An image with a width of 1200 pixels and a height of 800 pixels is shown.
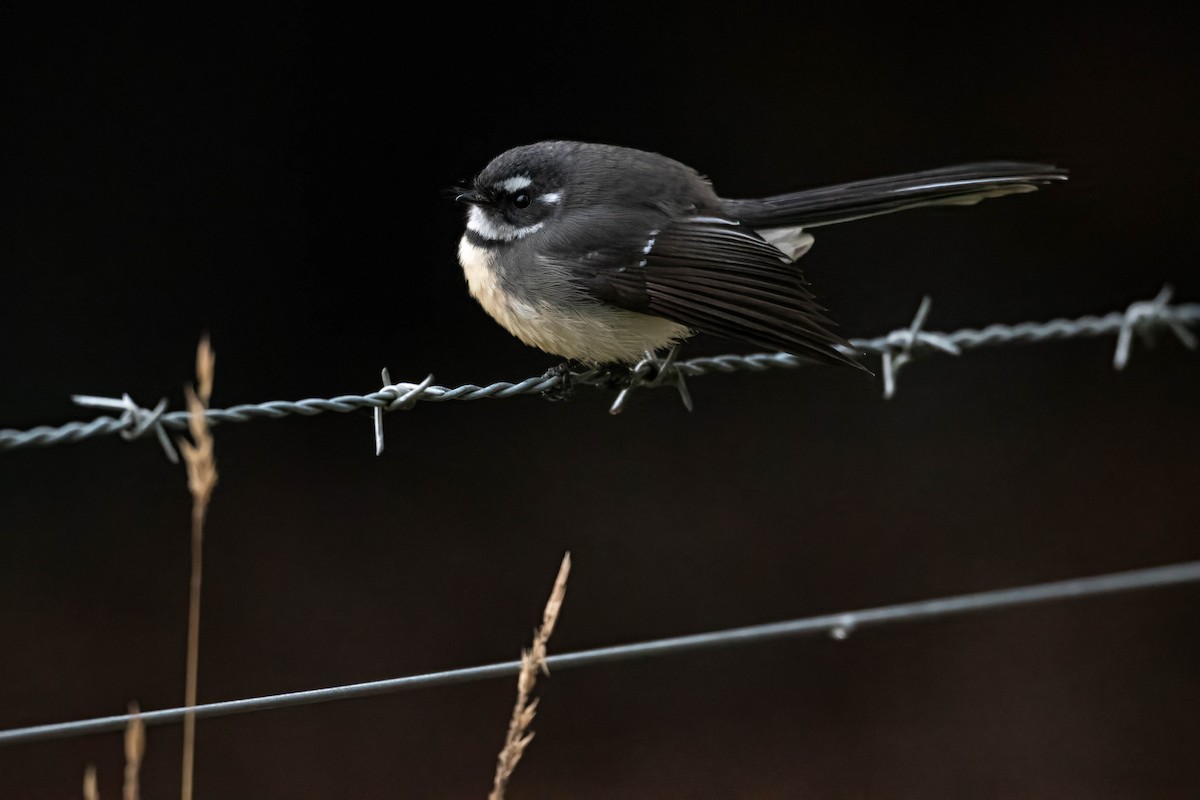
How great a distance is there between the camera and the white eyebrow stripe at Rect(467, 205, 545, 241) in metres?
3.42

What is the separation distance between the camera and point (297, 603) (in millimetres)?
→ 5262

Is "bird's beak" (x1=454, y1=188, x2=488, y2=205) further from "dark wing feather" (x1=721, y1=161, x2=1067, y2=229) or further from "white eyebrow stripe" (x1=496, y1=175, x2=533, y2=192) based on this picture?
"dark wing feather" (x1=721, y1=161, x2=1067, y2=229)

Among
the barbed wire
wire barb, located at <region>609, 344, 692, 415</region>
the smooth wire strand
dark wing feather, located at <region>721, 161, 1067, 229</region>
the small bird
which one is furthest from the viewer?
dark wing feather, located at <region>721, 161, 1067, 229</region>

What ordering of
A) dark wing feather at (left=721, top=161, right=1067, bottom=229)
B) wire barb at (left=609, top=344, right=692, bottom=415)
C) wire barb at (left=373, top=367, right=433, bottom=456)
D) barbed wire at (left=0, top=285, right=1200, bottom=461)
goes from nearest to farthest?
barbed wire at (left=0, top=285, right=1200, bottom=461) < wire barb at (left=373, top=367, right=433, bottom=456) < wire barb at (left=609, top=344, right=692, bottom=415) < dark wing feather at (left=721, top=161, right=1067, bottom=229)

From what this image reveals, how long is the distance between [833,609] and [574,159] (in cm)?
283

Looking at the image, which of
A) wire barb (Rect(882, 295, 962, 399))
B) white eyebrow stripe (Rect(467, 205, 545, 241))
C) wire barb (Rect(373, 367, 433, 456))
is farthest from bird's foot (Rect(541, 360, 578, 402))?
wire barb (Rect(882, 295, 962, 399))

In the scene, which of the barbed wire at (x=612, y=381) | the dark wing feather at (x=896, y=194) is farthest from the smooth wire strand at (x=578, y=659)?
the dark wing feather at (x=896, y=194)

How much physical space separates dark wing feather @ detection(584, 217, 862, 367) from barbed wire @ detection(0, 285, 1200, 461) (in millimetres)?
93

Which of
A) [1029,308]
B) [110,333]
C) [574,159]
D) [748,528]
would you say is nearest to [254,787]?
[110,333]

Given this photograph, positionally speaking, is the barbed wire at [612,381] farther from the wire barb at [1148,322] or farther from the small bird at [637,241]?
the small bird at [637,241]

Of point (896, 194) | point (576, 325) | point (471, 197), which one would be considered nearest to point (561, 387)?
point (576, 325)

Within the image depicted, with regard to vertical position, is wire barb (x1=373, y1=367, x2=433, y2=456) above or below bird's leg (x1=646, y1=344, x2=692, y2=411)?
above

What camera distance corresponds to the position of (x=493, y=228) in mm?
3494

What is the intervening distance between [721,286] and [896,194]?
0.60m
